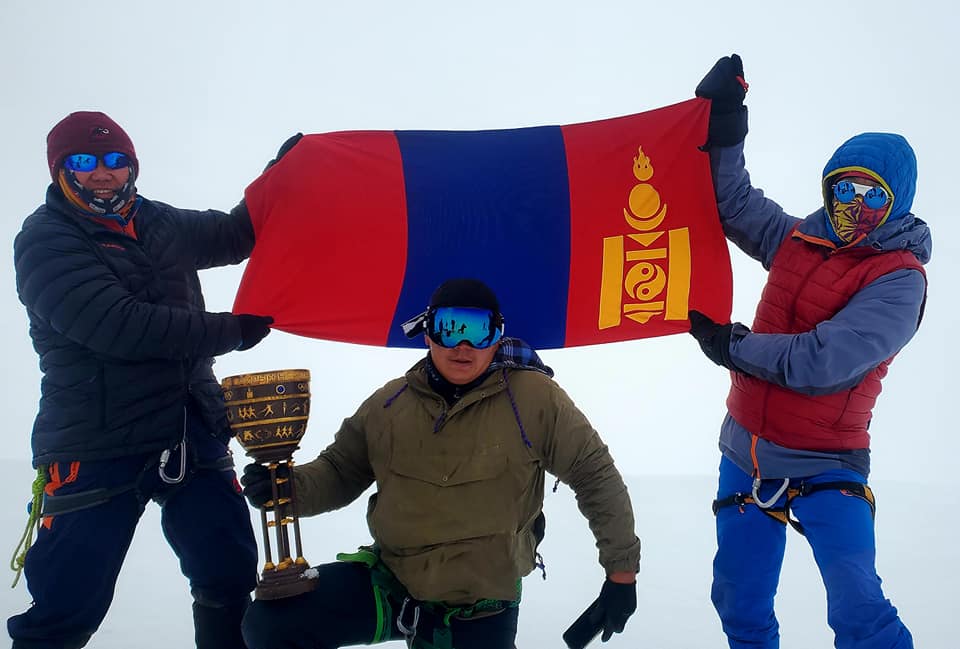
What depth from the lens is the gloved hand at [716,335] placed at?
2.62 m

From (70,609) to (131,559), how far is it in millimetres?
3311

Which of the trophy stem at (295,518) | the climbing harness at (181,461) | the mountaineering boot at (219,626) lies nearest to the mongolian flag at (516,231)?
the climbing harness at (181,461)

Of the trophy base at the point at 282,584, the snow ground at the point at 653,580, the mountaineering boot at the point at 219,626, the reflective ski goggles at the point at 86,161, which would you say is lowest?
the snow ground at the point at 653,580

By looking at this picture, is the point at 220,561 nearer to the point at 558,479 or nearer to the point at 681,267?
the point at 558,479

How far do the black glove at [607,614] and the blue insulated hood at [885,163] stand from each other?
131 centimetres

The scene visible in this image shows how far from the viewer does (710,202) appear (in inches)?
115

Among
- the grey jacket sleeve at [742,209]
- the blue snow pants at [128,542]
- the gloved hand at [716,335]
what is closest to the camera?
the blue snow pants at [128,542]

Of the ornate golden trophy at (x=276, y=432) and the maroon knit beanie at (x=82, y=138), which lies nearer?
the ornate golden trophy at (x=276, y=432)

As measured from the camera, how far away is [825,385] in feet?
7.87

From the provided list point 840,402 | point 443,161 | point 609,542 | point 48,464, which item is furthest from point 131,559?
point 840,402

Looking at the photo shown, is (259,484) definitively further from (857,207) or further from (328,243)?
(857,207)

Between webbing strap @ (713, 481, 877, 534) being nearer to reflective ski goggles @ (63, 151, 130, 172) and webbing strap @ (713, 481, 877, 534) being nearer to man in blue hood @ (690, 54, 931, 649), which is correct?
man in blue hood @ (690, 54, 931, 649)

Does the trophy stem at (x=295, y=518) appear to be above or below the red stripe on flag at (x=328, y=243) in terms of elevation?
below

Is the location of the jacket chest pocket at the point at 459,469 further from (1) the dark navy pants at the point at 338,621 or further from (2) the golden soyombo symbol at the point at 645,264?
(2) the golden soyombo symbol at the point at 645,264
